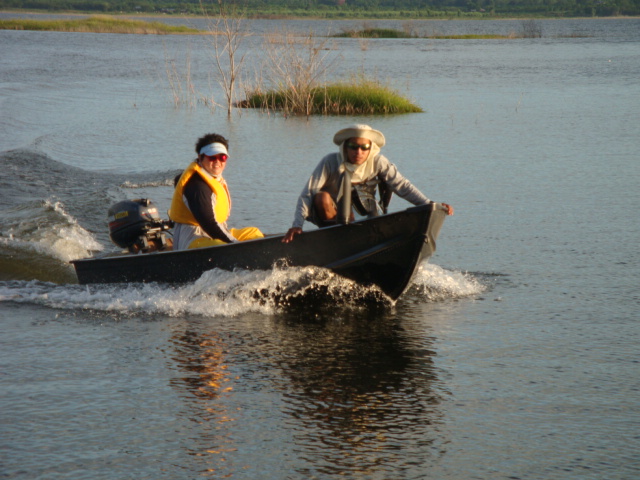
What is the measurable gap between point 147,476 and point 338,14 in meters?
115

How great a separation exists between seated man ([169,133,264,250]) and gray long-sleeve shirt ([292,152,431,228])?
709 mm

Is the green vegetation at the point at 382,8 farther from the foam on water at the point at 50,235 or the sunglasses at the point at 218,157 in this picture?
the sunglasses at the point at 218,157

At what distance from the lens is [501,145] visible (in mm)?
16375

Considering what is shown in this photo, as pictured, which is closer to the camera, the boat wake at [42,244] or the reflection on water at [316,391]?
the reflection on water at [316,391]

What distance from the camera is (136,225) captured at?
25.8 feet

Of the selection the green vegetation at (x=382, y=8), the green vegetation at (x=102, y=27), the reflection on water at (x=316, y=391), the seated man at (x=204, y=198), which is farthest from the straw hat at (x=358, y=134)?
the green vegetation at (x=382, y=8)

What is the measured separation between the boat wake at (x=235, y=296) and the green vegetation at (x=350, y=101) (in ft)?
45.3

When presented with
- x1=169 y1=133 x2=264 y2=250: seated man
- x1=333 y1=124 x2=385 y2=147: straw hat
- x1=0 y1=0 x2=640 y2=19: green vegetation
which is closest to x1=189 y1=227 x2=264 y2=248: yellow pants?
x1=169 y1=133 x2=264 y2=250: seated man

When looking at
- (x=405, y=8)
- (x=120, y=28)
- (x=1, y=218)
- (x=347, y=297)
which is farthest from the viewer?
(x=405, y=8)

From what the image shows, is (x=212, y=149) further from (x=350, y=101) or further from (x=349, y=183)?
(x=350, y=101)

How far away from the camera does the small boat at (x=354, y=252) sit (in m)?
6.77

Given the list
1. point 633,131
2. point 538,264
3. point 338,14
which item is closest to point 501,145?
point 633,131

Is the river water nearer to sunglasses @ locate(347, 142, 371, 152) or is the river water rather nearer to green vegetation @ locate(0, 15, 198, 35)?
sunglasses @ locate(347, 142, 371, 152)

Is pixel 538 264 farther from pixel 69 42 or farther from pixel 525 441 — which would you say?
pixel 69 42
